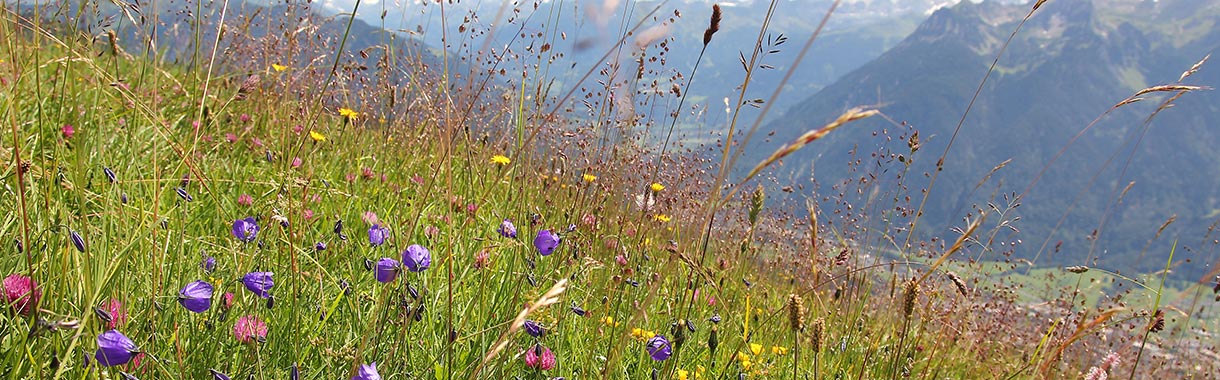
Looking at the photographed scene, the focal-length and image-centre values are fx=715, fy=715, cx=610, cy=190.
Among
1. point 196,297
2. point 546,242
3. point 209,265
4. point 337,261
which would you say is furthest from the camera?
point 337,261

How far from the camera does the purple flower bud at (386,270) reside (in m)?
1.38

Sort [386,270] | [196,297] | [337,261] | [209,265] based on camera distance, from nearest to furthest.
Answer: [196,297], [386,270], [209,265], [337,261]

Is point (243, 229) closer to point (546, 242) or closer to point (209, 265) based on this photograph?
point (209, 265)

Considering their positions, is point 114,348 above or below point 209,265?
above

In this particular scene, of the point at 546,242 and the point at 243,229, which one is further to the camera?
the point at 546,242

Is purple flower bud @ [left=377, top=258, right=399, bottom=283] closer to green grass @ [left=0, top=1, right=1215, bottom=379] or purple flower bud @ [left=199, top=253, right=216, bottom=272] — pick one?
green grass @ [left=0, top=1, right=1215, bottom=379]

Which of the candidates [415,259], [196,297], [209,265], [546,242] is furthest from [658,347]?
[209,265]

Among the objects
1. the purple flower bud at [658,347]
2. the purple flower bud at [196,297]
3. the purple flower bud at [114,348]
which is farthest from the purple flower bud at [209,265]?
the purple flower bud at [658,347]

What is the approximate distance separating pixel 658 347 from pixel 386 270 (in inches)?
22.1

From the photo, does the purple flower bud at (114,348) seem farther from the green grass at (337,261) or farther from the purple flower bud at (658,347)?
the purple flower bud at (658,347)

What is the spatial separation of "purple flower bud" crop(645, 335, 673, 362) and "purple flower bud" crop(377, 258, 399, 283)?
53cm

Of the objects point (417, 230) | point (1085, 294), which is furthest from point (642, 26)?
point (1085, 294)

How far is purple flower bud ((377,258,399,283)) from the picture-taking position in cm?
A: 138

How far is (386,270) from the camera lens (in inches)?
54.7
